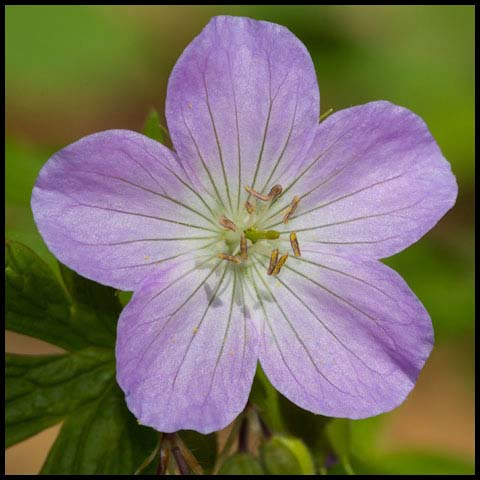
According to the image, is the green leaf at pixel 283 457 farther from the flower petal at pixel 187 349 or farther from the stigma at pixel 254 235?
the stigma at pixel 254 235

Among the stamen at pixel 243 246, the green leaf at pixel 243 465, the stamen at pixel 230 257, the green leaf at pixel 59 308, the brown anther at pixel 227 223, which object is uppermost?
the brown anther at pixel 227 223

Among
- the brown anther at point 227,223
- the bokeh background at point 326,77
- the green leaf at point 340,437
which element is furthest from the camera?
the bokeh background at point 326,77

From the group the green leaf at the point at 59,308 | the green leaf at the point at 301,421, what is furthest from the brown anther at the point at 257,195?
the green leaf at the point at 301,421

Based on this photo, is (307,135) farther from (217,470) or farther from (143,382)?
(217,470)

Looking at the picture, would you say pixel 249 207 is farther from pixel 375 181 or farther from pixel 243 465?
pixel 243 465

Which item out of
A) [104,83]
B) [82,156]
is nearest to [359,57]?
[104,83]

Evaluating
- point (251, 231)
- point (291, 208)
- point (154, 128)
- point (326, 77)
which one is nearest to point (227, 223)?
point (251, 231)
